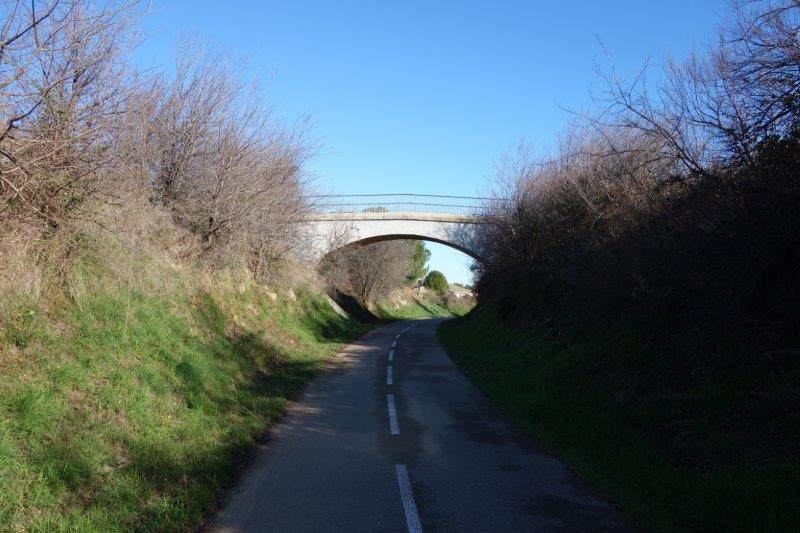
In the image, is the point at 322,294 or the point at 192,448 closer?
the point at 192,448

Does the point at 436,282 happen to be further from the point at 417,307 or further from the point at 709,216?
the point at 709,216

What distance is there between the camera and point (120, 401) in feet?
23.6

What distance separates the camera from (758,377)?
7.09m

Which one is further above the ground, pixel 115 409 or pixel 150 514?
pixel 115 409

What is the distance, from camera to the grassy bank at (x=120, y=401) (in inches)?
202

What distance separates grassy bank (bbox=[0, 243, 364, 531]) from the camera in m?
5.14

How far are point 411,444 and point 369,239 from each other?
28.2m

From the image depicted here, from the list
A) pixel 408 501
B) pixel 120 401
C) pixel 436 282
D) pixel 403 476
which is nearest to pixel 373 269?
pixel 436 282

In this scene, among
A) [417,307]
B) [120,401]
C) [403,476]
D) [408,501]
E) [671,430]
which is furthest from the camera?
[417,307]

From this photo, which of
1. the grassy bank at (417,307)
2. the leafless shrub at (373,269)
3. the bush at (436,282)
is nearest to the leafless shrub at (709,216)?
the leafless shrub at (373,269)

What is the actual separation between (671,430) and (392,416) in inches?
170

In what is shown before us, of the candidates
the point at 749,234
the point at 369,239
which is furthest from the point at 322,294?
the point at 749,234

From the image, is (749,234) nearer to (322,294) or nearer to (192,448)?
(192,448)

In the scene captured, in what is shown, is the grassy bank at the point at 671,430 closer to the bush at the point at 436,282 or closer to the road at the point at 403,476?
the road at the point at 403,476
